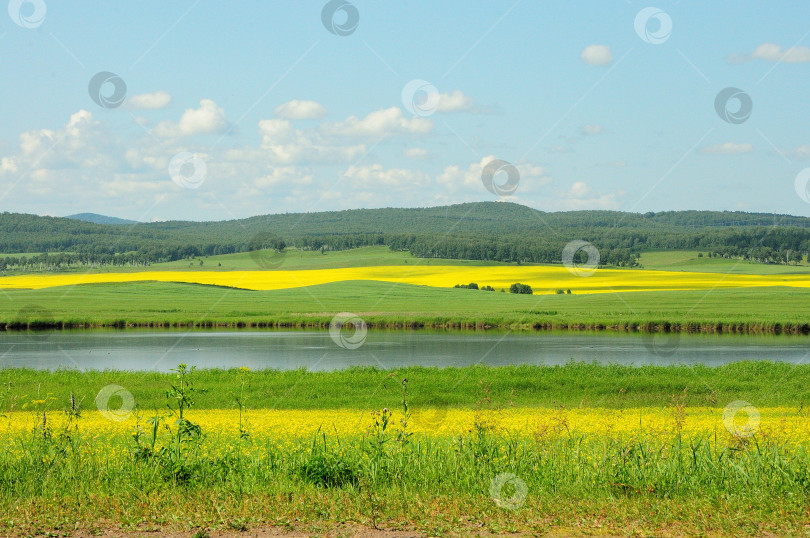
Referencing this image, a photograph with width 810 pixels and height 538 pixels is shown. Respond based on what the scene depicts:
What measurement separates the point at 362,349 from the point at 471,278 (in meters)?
64.5

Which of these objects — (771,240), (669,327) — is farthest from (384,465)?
(771,240)

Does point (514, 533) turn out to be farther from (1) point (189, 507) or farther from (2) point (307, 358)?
(2) point (307, 358)

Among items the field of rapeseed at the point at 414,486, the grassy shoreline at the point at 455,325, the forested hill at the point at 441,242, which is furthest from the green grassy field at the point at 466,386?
the forested hill at the point at 441,242

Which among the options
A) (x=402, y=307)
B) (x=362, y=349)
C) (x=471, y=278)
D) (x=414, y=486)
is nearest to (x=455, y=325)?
(x=402, y=307)

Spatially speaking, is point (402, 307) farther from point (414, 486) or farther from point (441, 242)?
point (441, 242)

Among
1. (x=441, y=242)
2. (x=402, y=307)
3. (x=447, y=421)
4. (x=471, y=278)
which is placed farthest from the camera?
(x=441, y=242)

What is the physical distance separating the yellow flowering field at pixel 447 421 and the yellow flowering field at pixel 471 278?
7039 centimetres

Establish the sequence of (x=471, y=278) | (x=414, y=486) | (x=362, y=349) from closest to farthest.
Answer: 1. (x=414, y=486)
2. (x=362, y=349)
3. (x=471, y=278)

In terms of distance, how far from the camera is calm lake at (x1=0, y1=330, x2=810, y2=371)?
3562 centimetres

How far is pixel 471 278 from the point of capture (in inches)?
4176

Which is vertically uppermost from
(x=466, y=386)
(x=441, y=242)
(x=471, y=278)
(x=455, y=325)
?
(x=441, y=242)

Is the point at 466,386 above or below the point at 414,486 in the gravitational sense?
above

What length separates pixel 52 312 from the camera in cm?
6738

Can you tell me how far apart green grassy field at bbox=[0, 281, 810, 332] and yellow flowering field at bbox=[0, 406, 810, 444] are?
39.1 metres
